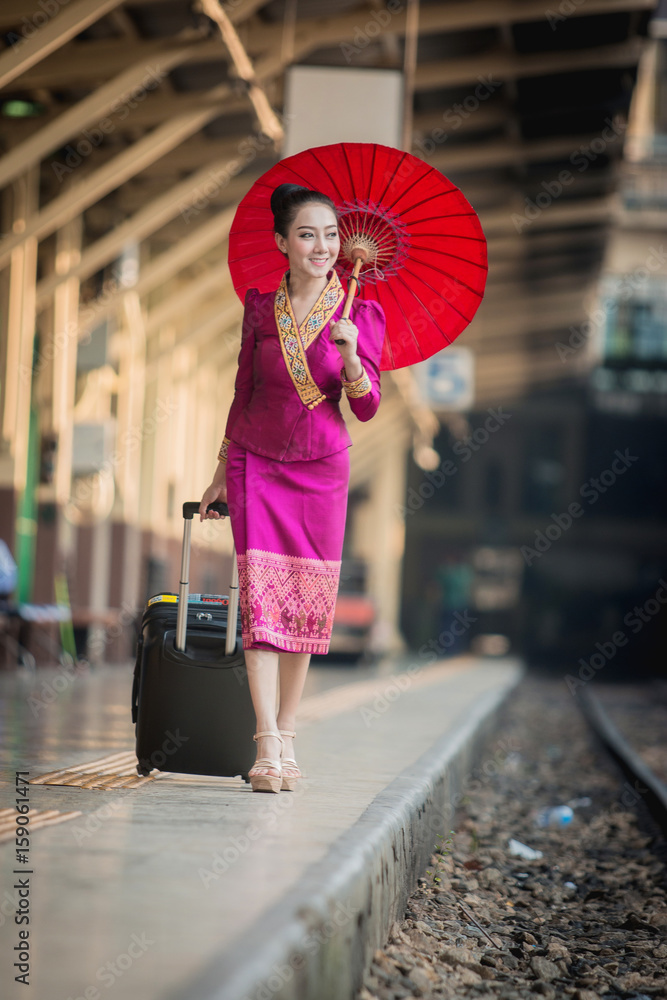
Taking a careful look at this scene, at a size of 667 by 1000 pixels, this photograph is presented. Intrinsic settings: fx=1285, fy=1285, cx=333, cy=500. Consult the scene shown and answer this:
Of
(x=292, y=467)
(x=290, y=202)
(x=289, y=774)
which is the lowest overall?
(x=289, y=774)

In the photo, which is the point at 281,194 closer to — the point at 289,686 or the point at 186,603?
the point at 186,603

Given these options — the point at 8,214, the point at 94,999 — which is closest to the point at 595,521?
the point at 8,214

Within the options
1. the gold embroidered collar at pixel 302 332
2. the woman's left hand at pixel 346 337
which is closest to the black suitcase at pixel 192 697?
the gold embroidered collar at pixel 302 332

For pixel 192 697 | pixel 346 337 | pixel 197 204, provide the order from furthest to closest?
pixel 197 204 < pixel 192 697 < pixel 346 337

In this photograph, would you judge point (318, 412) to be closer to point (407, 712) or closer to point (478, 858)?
point (478, 858)

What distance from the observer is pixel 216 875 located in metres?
2.80

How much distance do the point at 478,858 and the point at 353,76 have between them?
6177 millimetres

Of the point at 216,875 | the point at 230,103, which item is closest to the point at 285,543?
the point at 216,875

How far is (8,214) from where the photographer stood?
40.8 feet

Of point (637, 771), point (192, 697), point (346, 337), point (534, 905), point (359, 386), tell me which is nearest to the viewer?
point (346, 337)

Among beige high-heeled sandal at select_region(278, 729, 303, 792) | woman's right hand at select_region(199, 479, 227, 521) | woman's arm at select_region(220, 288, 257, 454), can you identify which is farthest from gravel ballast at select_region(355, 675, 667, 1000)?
woman's arm at select_region(220, 288, 257, 454)

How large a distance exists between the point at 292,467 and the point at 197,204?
1239cm

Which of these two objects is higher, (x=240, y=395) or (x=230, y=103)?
(x=230, y=103)

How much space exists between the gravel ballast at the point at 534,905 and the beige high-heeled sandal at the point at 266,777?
58 cm
